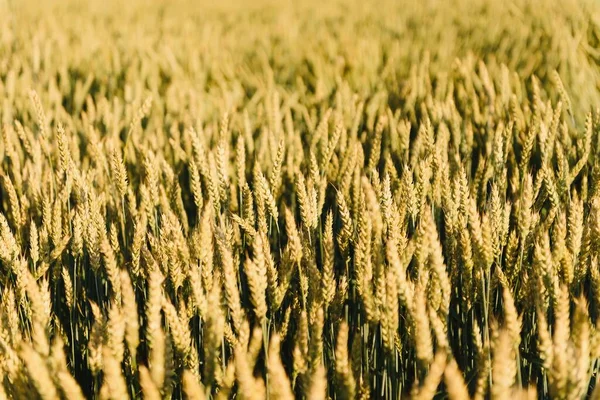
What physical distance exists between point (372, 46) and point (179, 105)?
36.2 inches

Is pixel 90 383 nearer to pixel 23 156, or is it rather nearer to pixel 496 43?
pixel 23 156

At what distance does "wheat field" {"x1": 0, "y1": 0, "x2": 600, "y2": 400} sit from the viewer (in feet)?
2.22

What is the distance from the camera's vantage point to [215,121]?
1728 mm

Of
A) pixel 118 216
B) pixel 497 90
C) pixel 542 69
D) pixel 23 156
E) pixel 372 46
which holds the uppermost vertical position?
pixel 372 46

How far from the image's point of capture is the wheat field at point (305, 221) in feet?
2.22

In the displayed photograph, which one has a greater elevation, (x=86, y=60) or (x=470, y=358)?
(x=86, y=60)

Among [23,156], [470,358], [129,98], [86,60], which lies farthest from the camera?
[86,60]

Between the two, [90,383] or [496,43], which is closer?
[90,383]

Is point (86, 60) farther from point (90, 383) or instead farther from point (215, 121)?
point (90, 383)

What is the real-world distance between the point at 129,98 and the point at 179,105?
151 mm

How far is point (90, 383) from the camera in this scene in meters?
0.97

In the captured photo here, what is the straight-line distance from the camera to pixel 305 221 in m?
0.92

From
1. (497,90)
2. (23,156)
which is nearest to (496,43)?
(497,90)

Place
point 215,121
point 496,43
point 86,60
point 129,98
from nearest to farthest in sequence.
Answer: point 215,121 → point 129,98 → point 86,60 → point 496,43
